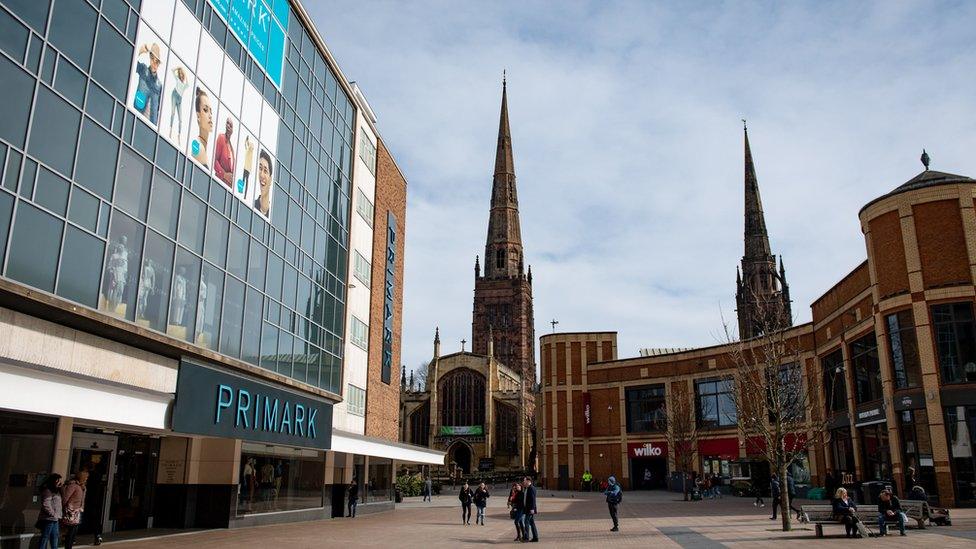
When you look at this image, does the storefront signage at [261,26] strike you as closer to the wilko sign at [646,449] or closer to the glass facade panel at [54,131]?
the glass facade panel at [54,131]

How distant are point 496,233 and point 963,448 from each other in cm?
9467

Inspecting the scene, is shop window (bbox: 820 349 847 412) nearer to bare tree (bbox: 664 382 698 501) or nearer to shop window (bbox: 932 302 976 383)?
shop window (bbox: 932 302 976 383)

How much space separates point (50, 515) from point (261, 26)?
50.2ft

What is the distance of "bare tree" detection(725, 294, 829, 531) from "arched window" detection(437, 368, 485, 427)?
148 feet

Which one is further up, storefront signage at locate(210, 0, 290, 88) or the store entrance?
storefront signage at locate(210, 0, 290, 88)

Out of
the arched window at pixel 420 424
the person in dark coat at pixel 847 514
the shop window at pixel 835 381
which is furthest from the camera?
the arched window at pixel 420 424

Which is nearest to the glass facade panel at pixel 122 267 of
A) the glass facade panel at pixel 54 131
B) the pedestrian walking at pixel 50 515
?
the glass facade panel at pixel 54 131

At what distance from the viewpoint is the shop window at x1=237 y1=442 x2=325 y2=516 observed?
71.4ft

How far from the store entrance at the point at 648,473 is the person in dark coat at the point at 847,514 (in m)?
36.2

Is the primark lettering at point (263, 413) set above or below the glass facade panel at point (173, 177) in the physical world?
below

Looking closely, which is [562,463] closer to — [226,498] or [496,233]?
[226,498]

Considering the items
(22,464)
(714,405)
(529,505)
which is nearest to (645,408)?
(714,405)

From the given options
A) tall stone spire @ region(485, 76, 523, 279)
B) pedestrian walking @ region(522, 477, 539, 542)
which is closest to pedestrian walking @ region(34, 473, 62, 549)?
pedestrian walking @ region(522, 477, 539, 542)

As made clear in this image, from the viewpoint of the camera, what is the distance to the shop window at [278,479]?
21.8 metres
